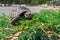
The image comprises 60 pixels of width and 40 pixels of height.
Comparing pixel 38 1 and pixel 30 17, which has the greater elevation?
pixel 30 17

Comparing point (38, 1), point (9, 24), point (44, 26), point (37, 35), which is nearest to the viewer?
point (37, 35)

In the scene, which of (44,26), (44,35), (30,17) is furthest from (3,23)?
(44,35)

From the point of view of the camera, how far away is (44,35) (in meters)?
3.39

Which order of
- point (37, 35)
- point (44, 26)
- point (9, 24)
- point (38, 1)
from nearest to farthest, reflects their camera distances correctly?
1. point (37, 35)
2. point (44, 26)
3. point (9, 24)
4. point (38, 1)

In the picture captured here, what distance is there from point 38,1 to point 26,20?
12.0m

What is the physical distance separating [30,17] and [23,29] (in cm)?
65

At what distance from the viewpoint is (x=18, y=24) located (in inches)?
171

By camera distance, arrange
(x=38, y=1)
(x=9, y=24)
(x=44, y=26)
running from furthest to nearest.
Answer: (x=38, y=1), (x=9, y=24), (x=44, y=26)

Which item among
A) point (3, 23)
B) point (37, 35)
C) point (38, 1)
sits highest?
point (37, 35)

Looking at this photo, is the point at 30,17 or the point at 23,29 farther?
the point at 30,17

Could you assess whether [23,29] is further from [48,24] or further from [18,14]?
[18,14]

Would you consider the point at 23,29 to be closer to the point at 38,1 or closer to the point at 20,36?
the point at 20,36

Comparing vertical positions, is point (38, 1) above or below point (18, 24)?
below

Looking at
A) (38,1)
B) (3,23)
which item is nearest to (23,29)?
(3,23)
